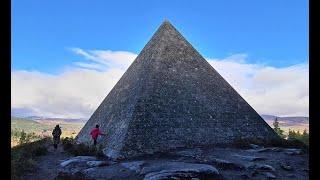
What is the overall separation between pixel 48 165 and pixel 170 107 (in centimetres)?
822

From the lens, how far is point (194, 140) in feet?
76.2

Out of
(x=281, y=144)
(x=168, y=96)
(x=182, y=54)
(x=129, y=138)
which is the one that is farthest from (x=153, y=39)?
(x=281, y=144)

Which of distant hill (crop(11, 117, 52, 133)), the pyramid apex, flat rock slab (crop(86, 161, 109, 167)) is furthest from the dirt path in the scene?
distant hill (crop(11, 117, 52, 133))

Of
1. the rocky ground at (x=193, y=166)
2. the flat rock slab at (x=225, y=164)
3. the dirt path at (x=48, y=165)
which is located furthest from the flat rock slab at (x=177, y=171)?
the dirt path at (x=48, y=165)

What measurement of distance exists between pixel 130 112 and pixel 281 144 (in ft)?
32.9

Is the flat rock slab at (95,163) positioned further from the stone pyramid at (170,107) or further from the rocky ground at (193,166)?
the stone pyramid at (170,107)

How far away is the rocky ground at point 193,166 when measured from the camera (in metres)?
15.4

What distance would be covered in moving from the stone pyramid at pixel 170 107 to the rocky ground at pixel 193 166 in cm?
148

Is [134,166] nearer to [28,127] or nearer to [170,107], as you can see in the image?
[170,107]

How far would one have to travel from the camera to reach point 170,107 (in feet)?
78.3

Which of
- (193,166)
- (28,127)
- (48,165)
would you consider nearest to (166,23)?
(48,165)

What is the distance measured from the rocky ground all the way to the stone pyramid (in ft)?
4.84

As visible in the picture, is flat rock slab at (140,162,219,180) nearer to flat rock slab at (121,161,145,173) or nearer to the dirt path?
flat rock slab at (121,161,145,173)

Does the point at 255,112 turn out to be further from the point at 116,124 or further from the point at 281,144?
the point at 116,124
